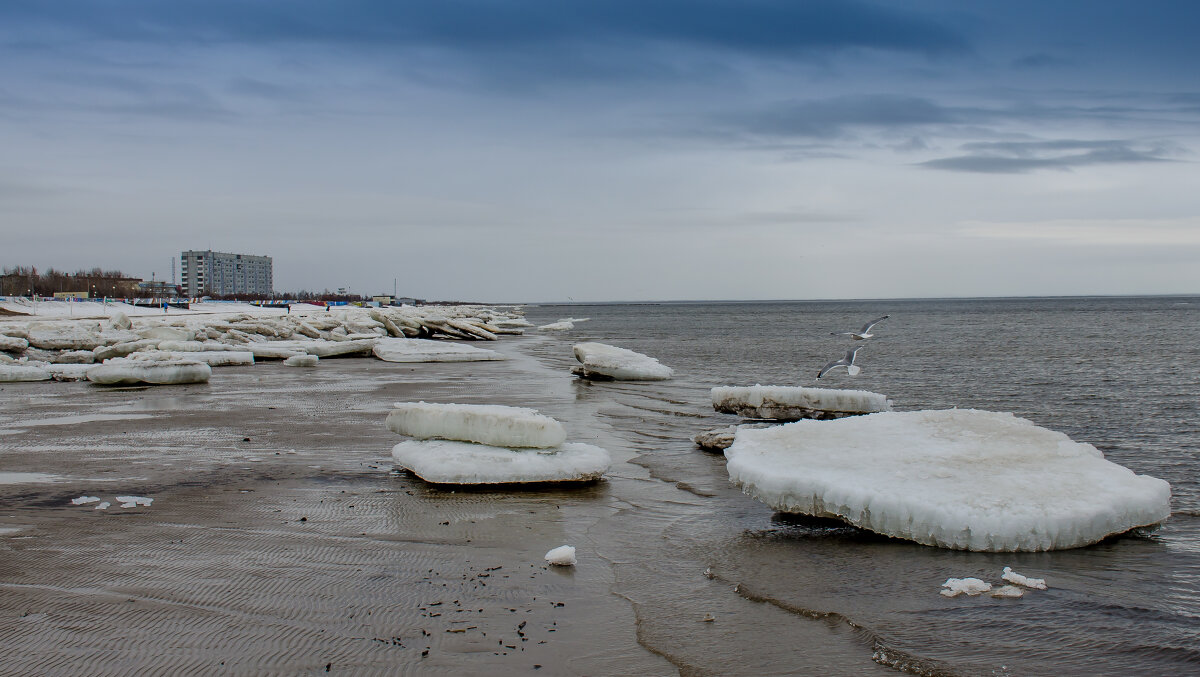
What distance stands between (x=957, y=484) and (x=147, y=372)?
1811 cm

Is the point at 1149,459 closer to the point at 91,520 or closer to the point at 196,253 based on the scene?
the point at 91,520

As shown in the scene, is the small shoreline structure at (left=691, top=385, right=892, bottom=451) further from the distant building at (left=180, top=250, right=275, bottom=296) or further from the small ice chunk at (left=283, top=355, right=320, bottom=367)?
the distant building at (left=180, top=250, right=275, bottom=296)

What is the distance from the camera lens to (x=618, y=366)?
21.1m

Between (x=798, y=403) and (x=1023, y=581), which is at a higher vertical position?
(x=798, y=403)

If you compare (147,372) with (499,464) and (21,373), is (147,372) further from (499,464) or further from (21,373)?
(499,464)

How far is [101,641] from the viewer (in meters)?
4.65

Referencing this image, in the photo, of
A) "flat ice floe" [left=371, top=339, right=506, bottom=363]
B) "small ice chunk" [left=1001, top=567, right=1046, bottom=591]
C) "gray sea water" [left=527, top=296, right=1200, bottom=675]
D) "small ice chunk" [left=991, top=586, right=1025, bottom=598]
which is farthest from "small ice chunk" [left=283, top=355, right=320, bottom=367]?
"small ice chunk" [left=991, top=586, right=1025, bottom=598]

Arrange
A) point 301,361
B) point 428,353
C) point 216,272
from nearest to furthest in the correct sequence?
1. point 301,361
2. point 428,353
3. point 216,272

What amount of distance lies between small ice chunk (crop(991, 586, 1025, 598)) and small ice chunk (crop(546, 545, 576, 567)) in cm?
302

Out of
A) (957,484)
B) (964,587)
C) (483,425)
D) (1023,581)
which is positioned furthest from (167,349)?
(1023,581)

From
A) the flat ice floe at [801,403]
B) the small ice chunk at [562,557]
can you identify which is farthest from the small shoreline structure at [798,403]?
the small ice chunk at [562,557]

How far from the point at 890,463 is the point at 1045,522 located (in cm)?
138

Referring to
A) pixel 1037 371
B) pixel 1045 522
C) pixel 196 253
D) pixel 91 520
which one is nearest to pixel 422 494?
pixel 91 520

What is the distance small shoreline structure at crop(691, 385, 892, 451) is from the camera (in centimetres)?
1287
